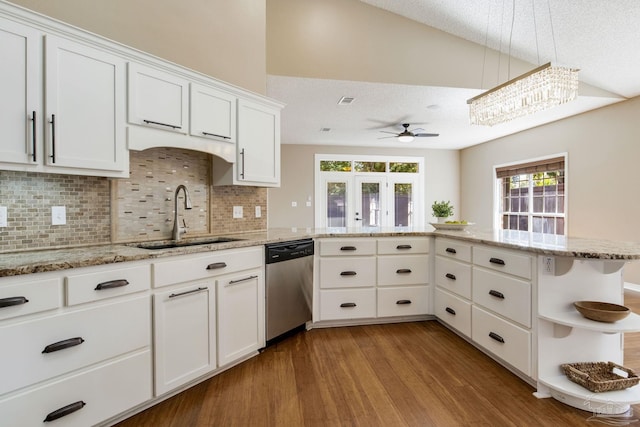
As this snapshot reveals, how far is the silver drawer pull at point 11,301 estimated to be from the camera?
126 cm

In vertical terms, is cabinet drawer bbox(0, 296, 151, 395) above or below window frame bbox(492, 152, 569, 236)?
below

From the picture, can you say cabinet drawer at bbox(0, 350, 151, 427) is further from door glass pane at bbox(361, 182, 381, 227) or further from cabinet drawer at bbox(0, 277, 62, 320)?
door glass pane at bbox(361, 182, 381, 227)

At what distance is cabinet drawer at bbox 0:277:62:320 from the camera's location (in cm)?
128

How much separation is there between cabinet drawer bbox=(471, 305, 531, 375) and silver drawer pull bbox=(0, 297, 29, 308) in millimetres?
2554

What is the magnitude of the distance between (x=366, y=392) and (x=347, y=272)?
1162mm

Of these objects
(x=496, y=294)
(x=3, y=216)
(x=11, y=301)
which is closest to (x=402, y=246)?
(x=496, y=294)

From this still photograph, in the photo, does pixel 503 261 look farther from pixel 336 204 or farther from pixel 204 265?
pixel 336 204

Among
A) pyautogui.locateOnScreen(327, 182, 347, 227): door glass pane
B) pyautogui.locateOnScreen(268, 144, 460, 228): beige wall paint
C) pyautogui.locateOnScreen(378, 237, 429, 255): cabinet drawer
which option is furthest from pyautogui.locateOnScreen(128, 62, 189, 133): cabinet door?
pyautogui.locateOnScreen(327, 182, 347, 227): door glass pane

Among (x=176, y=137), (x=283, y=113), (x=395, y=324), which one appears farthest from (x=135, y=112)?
(x=283, y=113)

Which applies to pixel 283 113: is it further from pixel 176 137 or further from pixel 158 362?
pixel 158 362

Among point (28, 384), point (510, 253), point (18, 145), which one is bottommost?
point (28, 384)

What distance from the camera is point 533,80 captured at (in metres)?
2.59

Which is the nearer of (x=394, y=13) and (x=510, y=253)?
(x=510, y=253)

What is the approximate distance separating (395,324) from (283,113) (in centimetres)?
356
